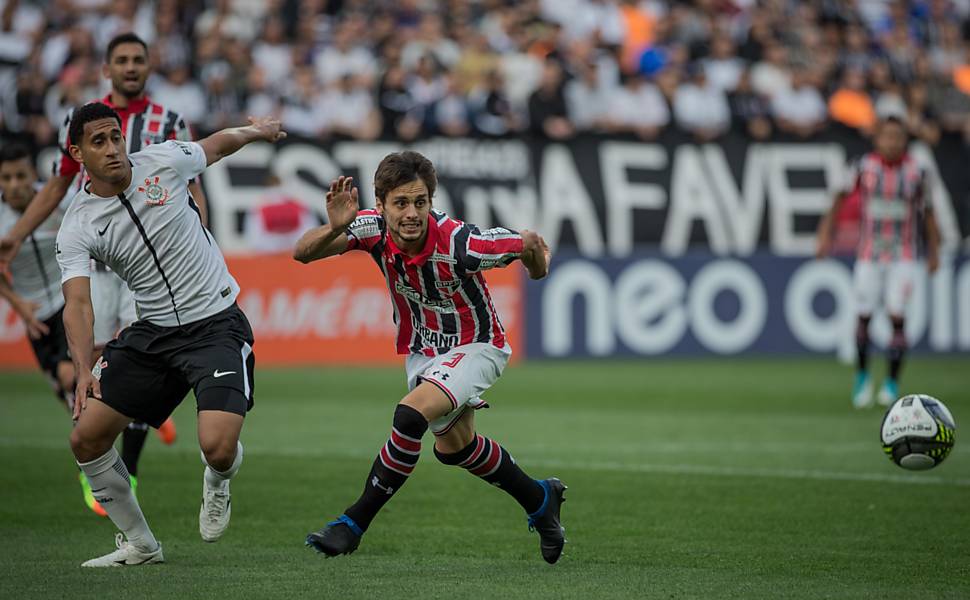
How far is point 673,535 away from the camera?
7832mm

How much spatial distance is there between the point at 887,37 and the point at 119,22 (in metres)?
13.0

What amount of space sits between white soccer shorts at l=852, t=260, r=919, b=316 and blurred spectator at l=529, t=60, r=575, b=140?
19.0 ft

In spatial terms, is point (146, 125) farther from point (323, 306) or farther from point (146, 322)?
point (323, 306)

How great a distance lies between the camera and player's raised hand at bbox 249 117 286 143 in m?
7.29

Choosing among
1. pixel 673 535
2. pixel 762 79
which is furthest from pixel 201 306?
pixel 762 79

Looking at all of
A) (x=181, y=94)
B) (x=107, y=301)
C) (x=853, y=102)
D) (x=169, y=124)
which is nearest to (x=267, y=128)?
(x=169, y=124)

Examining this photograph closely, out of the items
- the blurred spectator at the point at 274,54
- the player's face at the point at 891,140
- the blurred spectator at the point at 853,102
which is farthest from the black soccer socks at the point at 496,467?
the blurred spectator at the point at 853,102

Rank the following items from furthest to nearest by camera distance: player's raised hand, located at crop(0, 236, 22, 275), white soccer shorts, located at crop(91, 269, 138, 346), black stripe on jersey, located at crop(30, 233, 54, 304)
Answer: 1. black stripe on jersey, located at crop(30, 233, 54, 304)
2. white soccer shorts, located at crop(91, 269, 138, 346)
3. player's raised hand, located at crop(0, 236, 22, 275)

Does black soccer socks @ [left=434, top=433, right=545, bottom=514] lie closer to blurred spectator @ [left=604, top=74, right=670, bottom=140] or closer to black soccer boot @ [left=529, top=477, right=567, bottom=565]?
black soccer boot @ [left=529, top=477, right=567, bottom=565]

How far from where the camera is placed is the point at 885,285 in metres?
14.6

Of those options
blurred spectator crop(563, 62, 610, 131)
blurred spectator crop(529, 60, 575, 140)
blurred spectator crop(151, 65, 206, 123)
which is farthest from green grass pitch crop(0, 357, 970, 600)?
blurred spectator crop(563, 62, 610, 131)

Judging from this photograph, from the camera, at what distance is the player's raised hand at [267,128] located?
729 cm

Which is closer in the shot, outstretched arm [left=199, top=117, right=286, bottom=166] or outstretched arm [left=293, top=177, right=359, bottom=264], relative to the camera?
outstretched arm [left=293, top=177, right=359, bottom=264]

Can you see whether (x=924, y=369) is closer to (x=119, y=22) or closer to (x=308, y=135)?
(x=308, y=135)
